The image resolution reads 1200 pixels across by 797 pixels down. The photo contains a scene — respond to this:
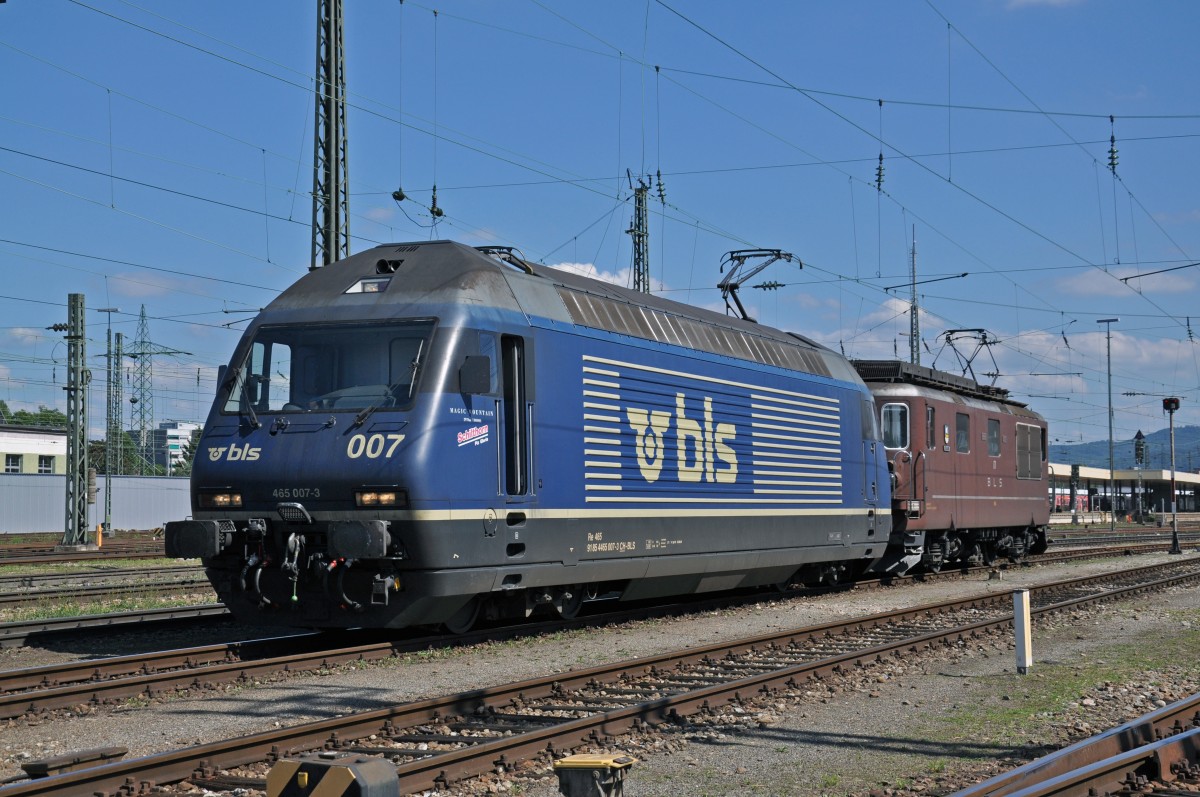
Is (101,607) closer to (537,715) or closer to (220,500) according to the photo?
(220,500)

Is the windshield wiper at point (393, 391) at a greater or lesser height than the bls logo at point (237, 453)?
greater

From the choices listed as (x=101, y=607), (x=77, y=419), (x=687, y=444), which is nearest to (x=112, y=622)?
(x=101, y=607)

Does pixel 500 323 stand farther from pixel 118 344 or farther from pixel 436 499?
pixel 118 344

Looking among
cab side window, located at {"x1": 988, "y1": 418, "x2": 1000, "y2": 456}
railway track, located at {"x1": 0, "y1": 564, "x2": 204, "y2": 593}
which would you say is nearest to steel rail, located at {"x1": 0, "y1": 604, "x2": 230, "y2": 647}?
railway track, located at {"x1": 0, "y1": 564, "x2": 204, "y2": 593}

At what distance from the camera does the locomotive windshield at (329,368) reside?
39.8ft

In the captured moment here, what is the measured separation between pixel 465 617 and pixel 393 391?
109 inches

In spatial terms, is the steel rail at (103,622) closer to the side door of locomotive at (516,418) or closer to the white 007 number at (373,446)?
the white 007 number at (373,446)

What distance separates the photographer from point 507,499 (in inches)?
496

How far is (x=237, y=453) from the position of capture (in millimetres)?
12430

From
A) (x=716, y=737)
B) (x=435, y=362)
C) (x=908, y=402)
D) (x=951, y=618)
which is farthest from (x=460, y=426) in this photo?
(x=908, y=402)

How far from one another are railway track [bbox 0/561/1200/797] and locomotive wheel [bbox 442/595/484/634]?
7.99ft

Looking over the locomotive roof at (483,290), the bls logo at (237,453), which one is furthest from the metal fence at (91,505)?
the bls logo at (237,453)

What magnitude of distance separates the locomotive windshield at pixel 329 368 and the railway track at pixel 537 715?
3418 mm

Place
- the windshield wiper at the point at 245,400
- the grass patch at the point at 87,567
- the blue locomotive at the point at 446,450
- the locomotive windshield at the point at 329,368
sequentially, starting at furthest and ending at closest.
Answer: the grass patch at the point at 87,567
the windshield wiper at the point at 245,400
the locomotive windshield at the point at 329,368
the blue locomotive at the point at 446,450
